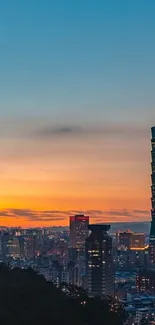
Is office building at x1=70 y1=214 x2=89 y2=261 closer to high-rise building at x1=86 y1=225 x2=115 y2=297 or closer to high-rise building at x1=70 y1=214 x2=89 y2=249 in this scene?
high-rise building at x1=70 y1=214 x2=89 y2=249

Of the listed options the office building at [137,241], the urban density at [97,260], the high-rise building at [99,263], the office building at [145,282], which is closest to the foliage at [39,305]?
the urban density at [97,260]

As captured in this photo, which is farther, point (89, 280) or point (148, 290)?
point (148, 290)

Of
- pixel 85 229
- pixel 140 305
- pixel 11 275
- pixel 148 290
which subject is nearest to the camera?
pixel 11 275

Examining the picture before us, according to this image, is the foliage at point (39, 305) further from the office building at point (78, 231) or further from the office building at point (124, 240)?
the office building at point (124, 240)

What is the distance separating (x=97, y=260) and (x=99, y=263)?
1.13m

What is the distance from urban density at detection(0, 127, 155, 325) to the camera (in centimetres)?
8644

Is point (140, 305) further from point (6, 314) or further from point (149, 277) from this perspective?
point (6, 314)

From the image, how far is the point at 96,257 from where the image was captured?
100 m

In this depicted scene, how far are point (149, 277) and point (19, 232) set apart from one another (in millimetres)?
70488

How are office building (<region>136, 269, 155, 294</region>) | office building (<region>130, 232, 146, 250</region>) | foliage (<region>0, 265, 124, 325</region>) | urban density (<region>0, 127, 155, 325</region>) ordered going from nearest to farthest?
foliage (<region>0, 265, 124, 325</region>) → urban density (<region>0, 127, 155, 325</region>) → office building (<region>136, 269, 155, 294</region>) → office building (<region>130, 232, 146, 250</region>)

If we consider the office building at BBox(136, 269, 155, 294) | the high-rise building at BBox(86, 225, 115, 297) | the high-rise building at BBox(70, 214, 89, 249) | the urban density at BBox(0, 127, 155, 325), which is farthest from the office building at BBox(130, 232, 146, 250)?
the office building at BBox(136, 269, 155, 294)

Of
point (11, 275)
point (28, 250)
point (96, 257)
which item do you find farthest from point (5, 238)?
point (11, 275)

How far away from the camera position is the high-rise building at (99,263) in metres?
90.2

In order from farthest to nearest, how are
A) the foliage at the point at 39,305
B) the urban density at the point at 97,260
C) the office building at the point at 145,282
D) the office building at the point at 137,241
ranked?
the office building at the point at 137,241 < the office building at the point at 145,282 < the urban density at the point at 97,260 < the foliage at the point at 39,305
